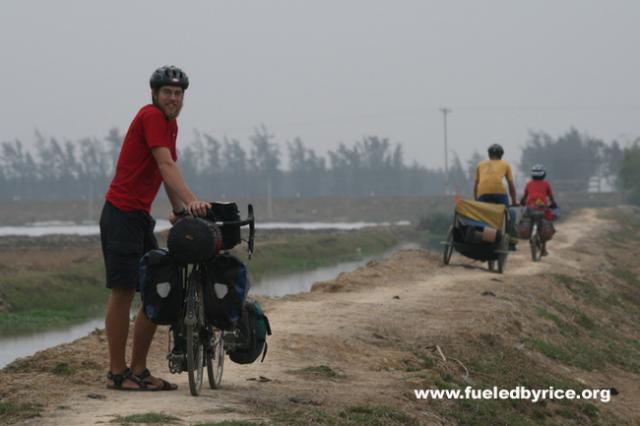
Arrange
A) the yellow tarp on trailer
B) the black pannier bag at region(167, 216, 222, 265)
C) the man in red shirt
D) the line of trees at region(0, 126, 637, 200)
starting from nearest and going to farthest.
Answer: the black pannier bag at region(167, 216, 222, 265)
the man in red shirt
the yellow tarp on trailer
the line of trees at region(0, 126, 637, 200)

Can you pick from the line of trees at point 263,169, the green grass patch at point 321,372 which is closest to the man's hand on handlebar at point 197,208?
the green grass patch at point 321,372

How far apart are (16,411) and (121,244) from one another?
118 cm

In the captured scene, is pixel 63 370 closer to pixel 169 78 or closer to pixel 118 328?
pixel 118 328

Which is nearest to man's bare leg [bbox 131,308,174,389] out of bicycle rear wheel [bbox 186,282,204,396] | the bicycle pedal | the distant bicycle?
the bicycle pedal

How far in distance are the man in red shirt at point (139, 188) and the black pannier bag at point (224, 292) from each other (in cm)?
42

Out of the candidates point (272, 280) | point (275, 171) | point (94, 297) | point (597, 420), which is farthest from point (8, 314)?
point (275, 171)

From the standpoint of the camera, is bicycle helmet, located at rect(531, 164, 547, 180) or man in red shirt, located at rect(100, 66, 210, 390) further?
bicycle helmet, located at rect(531, 164, 547, 180)

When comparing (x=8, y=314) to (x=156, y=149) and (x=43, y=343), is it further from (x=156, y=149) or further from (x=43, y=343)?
(x=156, y=149)

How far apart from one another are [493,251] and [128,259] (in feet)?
38.0

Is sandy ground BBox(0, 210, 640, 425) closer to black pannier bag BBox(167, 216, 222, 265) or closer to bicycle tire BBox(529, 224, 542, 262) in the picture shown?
black pannier bag BBox(167, 216, 222, 265)

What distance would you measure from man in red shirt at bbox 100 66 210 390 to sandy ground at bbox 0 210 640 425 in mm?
629

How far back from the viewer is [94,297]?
2483cm

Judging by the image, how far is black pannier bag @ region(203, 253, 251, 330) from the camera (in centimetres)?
709

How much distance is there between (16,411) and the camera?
6.75m
